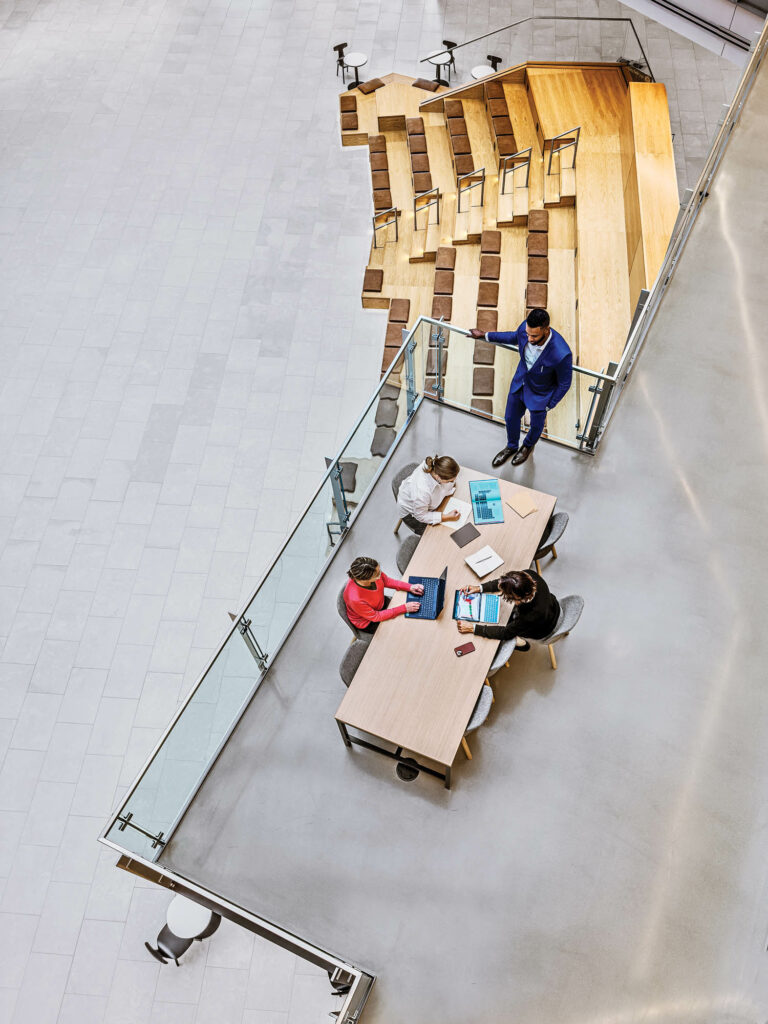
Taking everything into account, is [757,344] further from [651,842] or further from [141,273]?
[141,273]

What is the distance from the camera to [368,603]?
17.4ft

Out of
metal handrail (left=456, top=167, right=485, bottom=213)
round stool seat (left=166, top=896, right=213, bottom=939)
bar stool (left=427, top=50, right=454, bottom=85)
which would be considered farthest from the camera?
bar stool (left=427, top=50, right=454, bottom=85)

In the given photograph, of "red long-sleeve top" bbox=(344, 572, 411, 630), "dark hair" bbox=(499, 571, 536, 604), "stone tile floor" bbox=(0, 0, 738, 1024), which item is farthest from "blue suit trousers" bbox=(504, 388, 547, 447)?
"stone tile floor" bbox=(0, 0, 738, 1024)

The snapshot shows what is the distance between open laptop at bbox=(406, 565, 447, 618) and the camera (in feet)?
17.7

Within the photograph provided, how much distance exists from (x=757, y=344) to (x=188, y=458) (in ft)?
22.1

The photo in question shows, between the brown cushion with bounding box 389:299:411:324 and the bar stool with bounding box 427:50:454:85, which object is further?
the bar stool with bounding box 427:50:454:85

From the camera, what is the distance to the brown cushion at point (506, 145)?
10.7m

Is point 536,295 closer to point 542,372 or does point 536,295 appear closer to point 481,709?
point 542,372

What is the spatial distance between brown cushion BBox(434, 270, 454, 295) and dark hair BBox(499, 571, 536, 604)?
5.77 metres

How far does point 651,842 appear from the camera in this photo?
504 centimetres

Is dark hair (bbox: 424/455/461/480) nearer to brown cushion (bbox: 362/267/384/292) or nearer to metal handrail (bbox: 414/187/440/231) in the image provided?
brown cushion (bbox: 362/267/384/292)

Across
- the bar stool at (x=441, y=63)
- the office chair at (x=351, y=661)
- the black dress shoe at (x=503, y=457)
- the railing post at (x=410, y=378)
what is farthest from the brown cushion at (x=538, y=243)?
the office chair at (x=351, y=661)

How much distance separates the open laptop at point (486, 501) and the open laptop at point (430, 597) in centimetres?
59

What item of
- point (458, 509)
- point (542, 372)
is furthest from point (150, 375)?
point (542, 372)
